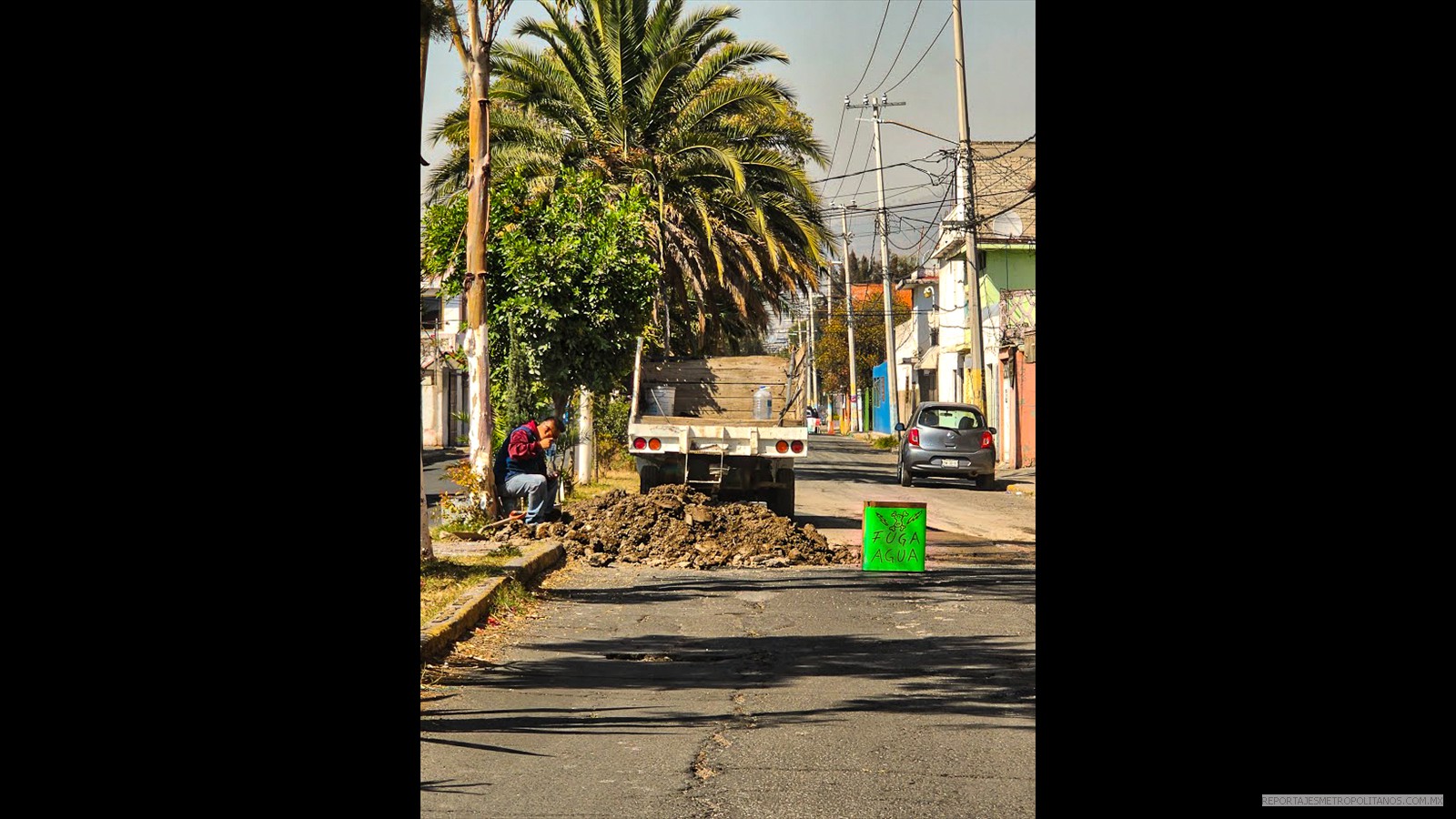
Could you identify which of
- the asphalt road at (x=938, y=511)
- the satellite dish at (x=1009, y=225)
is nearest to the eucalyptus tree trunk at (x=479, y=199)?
the asphalt road at (x=938, y=511)

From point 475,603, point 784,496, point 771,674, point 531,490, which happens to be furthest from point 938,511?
point 771,674

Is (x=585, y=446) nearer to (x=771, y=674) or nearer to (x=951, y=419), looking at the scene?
(x=951, y=419)

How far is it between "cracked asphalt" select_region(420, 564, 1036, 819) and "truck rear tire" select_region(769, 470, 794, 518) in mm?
6095

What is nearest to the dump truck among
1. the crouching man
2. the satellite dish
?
the crouching man

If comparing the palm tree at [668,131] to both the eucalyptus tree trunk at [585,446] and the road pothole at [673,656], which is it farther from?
the road pothole at [673,656]

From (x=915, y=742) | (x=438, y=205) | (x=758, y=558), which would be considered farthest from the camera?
(x=438, y=205)

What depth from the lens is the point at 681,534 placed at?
51.5ft

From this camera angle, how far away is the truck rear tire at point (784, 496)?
18.2m
